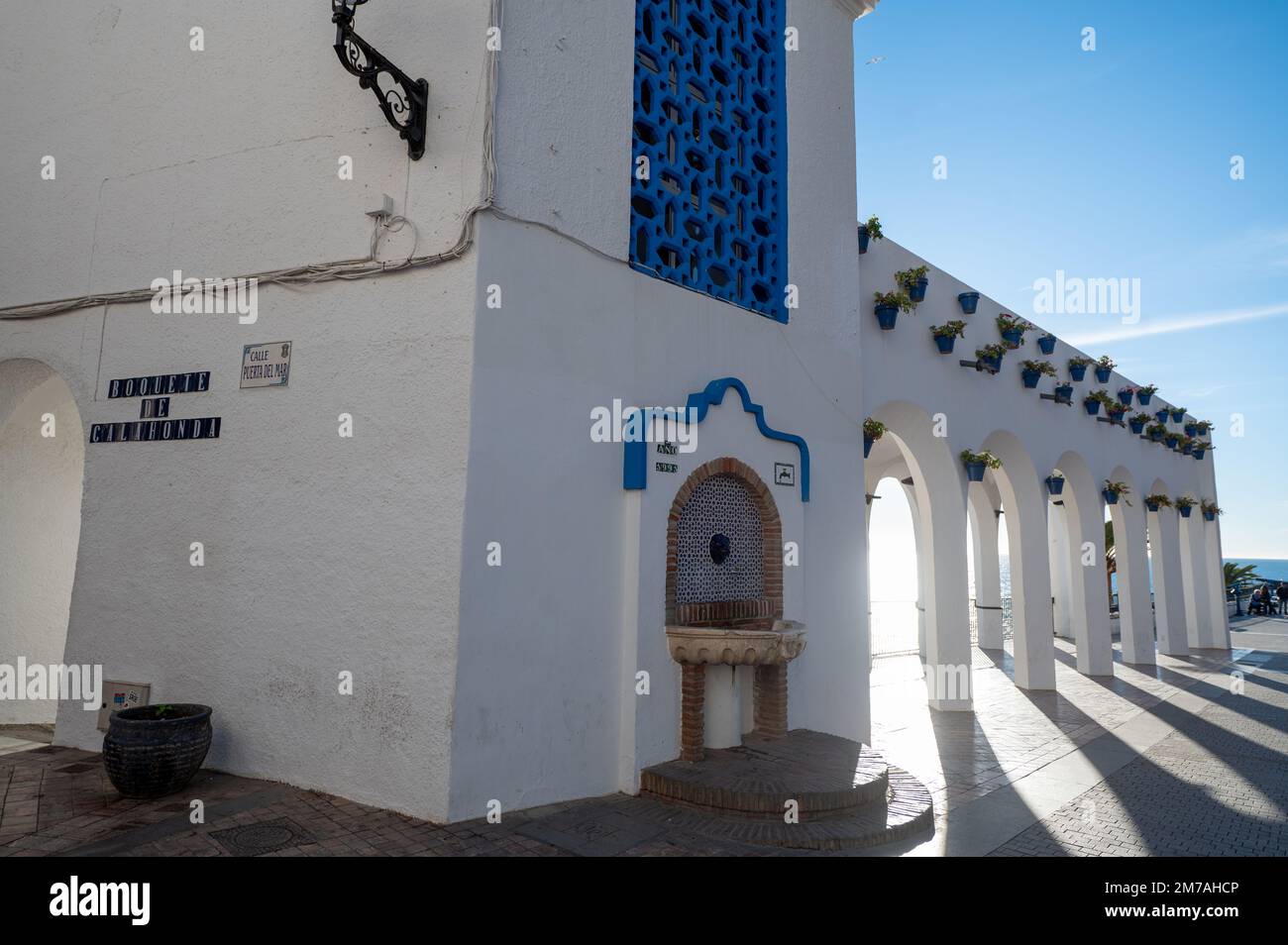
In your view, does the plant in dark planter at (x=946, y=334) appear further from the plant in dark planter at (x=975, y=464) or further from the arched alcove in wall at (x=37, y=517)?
the arched alcove in wall at (x=37, y=517)

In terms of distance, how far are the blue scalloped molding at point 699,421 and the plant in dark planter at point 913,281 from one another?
11.2 ft

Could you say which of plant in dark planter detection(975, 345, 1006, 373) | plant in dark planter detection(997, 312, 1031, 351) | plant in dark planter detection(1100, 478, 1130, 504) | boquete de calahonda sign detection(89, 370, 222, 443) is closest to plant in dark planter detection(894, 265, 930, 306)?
plant in dark planter detection(975, 345, 1006, 373)

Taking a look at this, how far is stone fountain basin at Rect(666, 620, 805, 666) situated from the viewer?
5.66 metres

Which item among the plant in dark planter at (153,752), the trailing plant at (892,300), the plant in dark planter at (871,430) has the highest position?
the trailing plant at (892,300)

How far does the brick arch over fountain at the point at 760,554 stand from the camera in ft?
19.8

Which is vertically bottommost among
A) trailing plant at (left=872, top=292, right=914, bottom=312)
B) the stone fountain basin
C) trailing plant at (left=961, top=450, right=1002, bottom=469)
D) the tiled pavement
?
the tiled pavement

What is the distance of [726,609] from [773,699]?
0.86m

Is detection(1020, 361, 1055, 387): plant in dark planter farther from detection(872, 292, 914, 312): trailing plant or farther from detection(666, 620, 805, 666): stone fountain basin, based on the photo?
detection(666, 620, 805, 666): stone fountain basin

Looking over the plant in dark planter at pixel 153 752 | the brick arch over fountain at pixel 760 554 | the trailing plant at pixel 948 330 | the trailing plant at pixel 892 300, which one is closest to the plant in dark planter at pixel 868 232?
the trailing plant at pixel 892 300

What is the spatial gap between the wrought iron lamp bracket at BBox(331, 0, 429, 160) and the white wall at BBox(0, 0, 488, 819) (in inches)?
4.1

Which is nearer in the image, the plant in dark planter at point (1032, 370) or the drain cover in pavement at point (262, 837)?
the drain cover in pavement at point (262, 837)

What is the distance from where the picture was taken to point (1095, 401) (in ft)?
45.1

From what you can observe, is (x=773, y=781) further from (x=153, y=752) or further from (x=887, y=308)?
(x=887, y=308)
